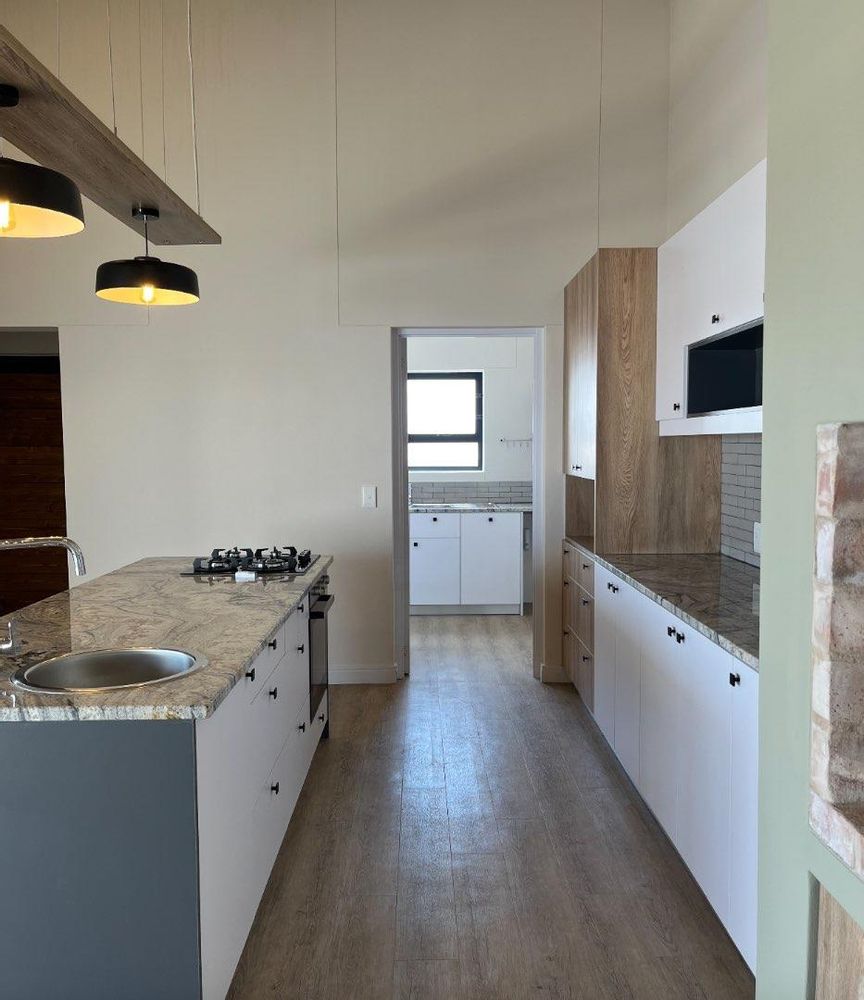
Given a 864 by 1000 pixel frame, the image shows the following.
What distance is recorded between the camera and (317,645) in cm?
341

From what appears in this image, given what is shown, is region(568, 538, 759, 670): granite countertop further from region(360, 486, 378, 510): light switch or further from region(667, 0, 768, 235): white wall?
region(667, 0, 768, 235): white wall

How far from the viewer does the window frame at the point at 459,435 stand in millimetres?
Result: 7156

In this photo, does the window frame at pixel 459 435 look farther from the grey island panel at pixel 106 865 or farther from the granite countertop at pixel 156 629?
the grey island panel at pixel 106 865

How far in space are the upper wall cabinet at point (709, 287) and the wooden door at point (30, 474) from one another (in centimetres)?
468

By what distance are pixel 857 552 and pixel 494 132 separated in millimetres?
3917

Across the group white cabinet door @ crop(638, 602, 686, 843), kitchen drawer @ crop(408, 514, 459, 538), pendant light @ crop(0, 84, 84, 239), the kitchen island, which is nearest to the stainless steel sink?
the kitchen island

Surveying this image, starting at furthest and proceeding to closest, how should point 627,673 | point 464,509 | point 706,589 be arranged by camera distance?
point 464,509, point 627,673, point 706,589

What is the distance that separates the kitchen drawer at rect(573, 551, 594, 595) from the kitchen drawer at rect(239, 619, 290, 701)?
173 centimetres

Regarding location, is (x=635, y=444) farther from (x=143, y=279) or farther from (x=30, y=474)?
(x=30, y=474)

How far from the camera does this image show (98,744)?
5.37 ft

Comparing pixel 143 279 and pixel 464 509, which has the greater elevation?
pixel 143 279

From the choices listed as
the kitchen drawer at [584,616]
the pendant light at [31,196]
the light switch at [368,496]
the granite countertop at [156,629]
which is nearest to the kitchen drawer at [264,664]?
the granite countertop at [156,629]

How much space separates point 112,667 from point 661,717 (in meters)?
1.75

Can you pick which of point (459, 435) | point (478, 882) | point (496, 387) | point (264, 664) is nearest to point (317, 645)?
point (264, 664)
